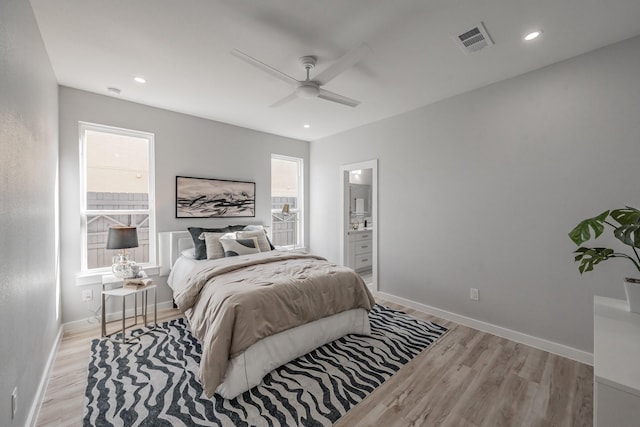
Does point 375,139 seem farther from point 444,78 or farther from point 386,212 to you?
point 444,78

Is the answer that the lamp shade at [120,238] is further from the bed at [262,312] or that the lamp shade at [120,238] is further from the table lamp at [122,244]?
the bed at [262,312]

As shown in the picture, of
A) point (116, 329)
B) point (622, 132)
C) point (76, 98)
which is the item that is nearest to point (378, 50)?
point (622, 132)

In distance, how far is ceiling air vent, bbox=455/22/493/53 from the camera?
201cm

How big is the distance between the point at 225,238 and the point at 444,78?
3109 millimetres

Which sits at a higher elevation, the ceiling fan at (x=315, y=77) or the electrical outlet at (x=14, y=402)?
the ceiling fan at (x=315, y=77)

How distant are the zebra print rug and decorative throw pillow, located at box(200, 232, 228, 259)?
0.92 meters

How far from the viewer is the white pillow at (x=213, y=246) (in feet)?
11.1

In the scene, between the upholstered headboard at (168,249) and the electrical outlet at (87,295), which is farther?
the upholstered headboard at (168,249)

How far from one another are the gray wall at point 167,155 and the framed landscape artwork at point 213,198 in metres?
0.09

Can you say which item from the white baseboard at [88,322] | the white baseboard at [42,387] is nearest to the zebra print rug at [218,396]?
the white baseboard at [42,387]

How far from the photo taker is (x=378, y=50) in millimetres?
2273

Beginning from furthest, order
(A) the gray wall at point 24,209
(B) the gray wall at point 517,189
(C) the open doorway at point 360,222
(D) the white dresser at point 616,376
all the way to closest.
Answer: (C) the open doorway at point 360,222, (B) the gray wall at point 517,189, (A) the gray wall at point 24,209, (D) the white dresser at point 616,376

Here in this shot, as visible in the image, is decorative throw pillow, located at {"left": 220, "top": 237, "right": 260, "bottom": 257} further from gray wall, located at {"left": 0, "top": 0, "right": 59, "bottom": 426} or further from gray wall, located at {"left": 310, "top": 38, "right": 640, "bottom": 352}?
gray wall, located at {"left": 310, "top": 38, "right": 640, "bottom": 352}

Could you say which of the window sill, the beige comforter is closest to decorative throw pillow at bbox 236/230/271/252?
the beige comforter
